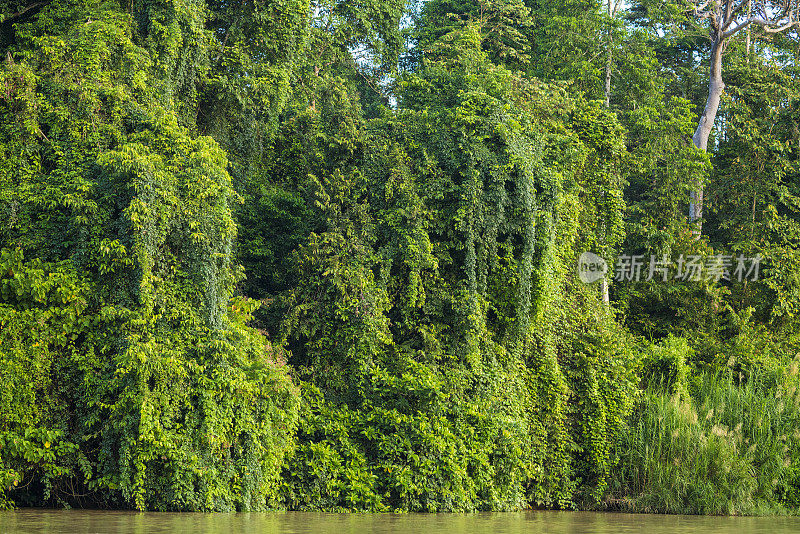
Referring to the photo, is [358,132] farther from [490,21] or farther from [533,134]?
[490,21]

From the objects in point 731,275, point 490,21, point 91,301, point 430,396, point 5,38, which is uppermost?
point 490,21

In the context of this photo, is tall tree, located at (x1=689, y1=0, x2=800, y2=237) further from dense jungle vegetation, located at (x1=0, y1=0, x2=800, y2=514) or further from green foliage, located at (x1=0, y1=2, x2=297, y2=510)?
green foliage, located at (x1=0, y1=2, x2=297, y2=510)

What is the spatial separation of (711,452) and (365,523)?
24.2ft

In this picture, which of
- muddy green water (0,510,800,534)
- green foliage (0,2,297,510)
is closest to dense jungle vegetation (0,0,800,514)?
green foliage (0,2,297,510)

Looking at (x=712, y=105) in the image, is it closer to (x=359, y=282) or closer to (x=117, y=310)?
(x=359, y=282)

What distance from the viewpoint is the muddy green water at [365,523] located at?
901 cm

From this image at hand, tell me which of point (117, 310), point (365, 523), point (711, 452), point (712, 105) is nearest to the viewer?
point (365, 523)

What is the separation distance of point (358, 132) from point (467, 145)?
6.73 feet

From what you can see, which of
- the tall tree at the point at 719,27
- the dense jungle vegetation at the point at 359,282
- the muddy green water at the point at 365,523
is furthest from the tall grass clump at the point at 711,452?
the tall tree at the point at 719,27

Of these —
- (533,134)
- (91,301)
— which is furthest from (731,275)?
(91,301)

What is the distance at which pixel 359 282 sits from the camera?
14.4 m

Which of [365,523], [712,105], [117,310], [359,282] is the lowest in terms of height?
[365,523]

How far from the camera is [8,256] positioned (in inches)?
460

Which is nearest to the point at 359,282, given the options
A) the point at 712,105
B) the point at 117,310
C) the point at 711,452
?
the point at 117,310
